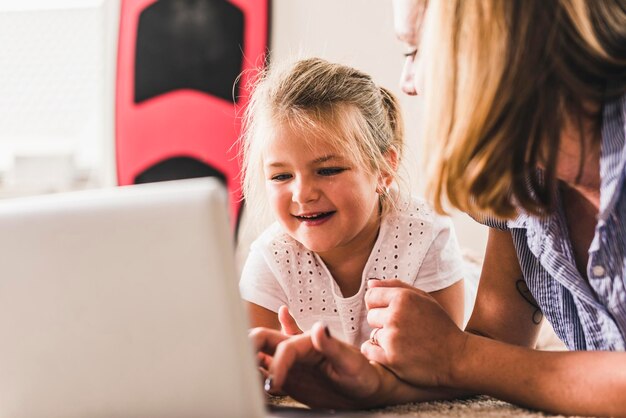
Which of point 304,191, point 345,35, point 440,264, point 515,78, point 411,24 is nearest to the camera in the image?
point 515,78

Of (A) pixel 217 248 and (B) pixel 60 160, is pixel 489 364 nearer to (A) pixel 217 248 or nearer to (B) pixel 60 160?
(A) pixel 217 248

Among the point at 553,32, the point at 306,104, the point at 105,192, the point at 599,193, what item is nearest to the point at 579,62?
the point at 553,32

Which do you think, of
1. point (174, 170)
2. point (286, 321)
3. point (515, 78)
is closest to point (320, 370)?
point (286, 321)

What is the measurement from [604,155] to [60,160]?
1.86m

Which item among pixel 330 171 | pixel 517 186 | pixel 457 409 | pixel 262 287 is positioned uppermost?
pixel 517 186

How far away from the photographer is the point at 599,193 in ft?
2.71

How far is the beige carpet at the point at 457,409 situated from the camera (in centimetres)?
74

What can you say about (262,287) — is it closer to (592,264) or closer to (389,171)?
(389,171)

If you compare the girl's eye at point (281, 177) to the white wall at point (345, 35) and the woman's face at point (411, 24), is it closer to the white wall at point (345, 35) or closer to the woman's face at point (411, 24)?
the woman's face at point (411, 24)

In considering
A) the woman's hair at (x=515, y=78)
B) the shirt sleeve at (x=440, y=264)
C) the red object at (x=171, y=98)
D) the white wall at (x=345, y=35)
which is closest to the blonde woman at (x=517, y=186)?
the woman's hair at (x=515, y=78)

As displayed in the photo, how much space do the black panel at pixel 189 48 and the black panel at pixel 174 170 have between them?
198 millimetres

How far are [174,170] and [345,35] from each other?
61 cm

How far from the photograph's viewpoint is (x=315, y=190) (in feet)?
4.27

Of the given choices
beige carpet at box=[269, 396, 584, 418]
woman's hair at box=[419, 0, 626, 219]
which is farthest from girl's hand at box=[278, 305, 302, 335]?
Result: woman's hair at box=[419, 0, 626, 219]
